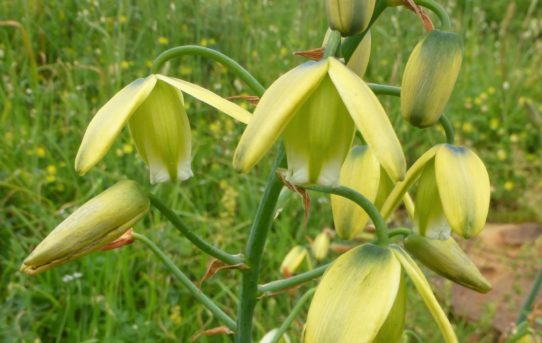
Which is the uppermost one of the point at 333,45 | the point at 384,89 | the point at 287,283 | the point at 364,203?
the point at 333,45

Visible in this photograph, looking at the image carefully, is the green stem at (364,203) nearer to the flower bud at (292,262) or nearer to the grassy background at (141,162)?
the flower bud at (292,262)

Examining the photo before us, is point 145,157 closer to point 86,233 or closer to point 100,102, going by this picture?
point 86,233

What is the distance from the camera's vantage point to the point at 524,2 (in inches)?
304

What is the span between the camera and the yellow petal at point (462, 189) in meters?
1.22

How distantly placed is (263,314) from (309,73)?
200 centimetres

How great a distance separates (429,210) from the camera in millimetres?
1379

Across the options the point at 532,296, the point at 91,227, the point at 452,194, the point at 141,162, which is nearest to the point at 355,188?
the point at 452,194

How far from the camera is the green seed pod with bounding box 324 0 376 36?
1197 mm

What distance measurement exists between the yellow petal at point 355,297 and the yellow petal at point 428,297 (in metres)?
0.02

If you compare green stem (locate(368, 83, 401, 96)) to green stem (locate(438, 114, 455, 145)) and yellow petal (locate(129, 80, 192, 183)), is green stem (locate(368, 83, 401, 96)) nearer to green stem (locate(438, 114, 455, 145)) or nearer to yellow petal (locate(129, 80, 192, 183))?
green stem (locate(438, 114, 455, 145))

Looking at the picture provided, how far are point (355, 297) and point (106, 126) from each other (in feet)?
1.32

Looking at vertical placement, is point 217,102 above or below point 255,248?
above

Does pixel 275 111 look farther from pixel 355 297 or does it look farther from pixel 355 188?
pixel 355 188

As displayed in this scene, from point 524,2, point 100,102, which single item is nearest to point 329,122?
point 100,102
